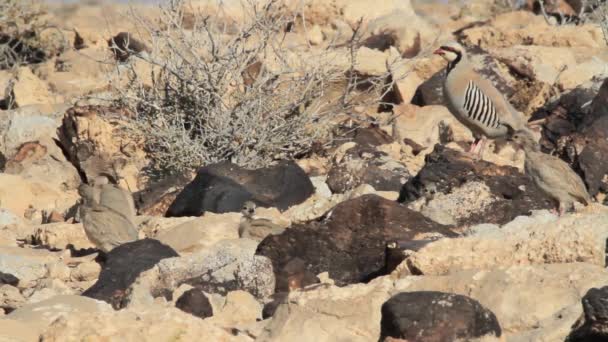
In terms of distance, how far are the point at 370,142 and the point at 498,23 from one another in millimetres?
7544

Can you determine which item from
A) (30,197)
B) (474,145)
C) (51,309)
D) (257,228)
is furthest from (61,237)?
(474,145)

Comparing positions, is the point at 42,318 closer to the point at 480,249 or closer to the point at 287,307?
the point at 287,307

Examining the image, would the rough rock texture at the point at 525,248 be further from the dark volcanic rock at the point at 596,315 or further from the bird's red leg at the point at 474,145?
the bird's red leg at the point at 474,145

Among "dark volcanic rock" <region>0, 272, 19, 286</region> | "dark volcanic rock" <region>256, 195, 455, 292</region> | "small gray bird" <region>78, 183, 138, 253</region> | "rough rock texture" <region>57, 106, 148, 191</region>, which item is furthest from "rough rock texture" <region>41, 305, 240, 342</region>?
"rough rock texture" <region>57, 106, 148, 191</region>

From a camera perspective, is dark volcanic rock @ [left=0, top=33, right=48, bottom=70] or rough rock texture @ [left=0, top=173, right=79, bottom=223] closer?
rough rock texture @ [left=0, top=173, right=79, bottom=223]

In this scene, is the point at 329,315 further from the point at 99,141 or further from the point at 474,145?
the point at 99,141

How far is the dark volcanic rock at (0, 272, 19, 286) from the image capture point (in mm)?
9789

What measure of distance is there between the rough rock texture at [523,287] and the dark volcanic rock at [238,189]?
475 centimetres

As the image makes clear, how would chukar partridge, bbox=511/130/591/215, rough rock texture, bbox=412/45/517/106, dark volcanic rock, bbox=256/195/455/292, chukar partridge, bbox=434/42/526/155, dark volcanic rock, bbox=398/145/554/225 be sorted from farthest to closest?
1. rough rock texture, bbox=412/45/517/106
2. chukar partridge, bbox=434/42/526/155
3. dark volcanic rock, bbox=398/145/554/225
4. chukar partridge, bbox=511/130/591/215
5. dark volcanic rock, bbox=256/195/455/292

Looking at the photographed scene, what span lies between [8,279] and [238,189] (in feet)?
9.96

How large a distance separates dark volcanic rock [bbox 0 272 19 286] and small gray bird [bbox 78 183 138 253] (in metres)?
0.84

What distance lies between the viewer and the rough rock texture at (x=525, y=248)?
7.86 metres

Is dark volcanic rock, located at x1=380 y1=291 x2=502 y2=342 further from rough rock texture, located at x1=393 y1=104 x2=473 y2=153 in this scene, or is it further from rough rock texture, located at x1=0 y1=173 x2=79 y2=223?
rough rock texture, located at x1=393 y1=104 x2=473 y2=153

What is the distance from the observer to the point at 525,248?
317 inches
